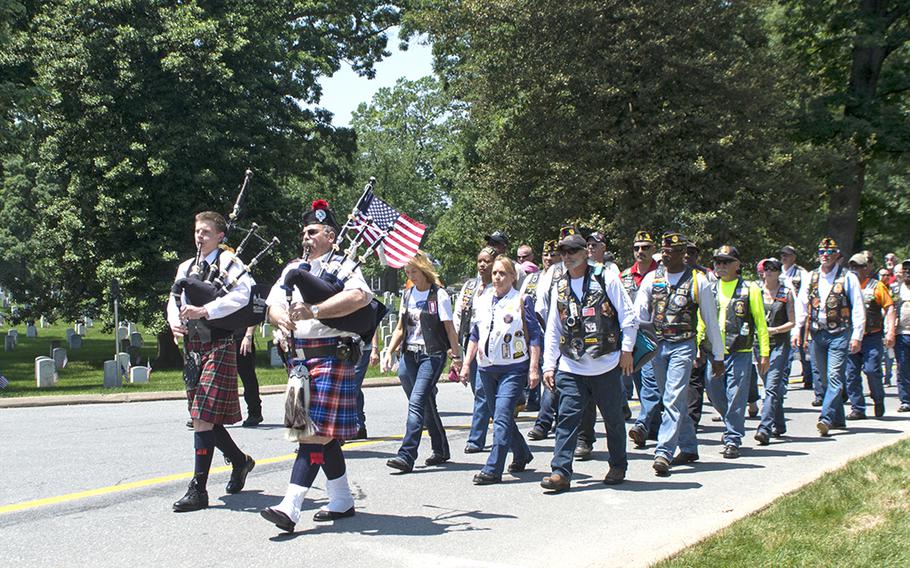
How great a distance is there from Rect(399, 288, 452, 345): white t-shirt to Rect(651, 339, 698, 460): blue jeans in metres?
1.90

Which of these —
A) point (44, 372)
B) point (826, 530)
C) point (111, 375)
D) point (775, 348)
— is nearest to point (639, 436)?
point (775, 348)

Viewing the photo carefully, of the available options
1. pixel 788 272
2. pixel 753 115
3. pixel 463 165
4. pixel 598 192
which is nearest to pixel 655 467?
pixel 788 272

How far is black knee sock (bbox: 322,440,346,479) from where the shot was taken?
6.19 metres

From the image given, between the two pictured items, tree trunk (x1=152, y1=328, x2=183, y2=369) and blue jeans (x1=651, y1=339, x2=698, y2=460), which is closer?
blue jeans (x1=651, y1=339, x2=698, y2=460)

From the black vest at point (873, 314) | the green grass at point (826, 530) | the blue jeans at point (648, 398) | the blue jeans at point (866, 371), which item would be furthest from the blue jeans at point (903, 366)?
the green grass at point (826, 530)

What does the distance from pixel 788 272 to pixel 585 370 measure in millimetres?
7817

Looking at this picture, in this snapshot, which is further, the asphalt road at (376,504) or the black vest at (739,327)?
the black vest at (739,327)

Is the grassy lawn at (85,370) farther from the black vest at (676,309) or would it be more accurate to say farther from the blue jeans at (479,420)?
the black vest at (676,309)

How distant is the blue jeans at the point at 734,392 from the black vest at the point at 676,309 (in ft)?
3.22

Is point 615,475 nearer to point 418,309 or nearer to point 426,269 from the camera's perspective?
point 418,309

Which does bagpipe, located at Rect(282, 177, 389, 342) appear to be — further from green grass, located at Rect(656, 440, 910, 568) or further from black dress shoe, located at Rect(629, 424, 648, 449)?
black dress shoe, located at Rect(629, 424, 648, 449)

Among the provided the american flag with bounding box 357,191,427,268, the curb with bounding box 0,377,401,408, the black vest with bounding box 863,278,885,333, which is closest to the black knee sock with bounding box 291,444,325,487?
the american flag with bounding box 357,191,427,268

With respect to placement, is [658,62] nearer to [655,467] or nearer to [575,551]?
[655,467]

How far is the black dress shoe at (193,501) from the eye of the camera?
21.5 ft
